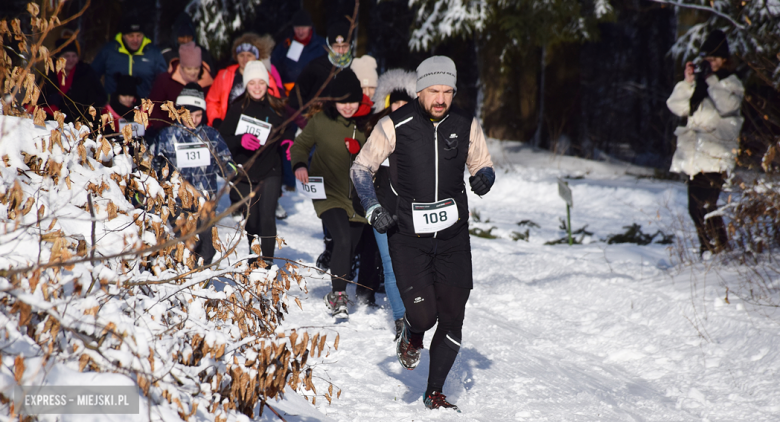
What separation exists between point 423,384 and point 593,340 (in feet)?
6.11

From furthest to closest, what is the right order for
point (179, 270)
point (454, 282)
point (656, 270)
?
point (656, 270), point (454, 282), point (179, 270)

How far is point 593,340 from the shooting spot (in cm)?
570

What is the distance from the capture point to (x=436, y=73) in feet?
13.3

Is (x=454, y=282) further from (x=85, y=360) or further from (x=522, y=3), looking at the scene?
(x=522, y=3)

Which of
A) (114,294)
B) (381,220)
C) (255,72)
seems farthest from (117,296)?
(255,72)

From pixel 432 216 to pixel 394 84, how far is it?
174cm

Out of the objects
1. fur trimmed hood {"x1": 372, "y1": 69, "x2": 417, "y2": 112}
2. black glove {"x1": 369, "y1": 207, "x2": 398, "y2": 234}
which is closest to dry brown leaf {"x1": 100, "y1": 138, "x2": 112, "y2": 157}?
black glove {"x1": 369, "y1": 207, "x2": 398, "y2": 234}

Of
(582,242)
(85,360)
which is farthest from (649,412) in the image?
(582,242)

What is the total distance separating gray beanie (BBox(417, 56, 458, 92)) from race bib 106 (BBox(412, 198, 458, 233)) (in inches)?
28.1

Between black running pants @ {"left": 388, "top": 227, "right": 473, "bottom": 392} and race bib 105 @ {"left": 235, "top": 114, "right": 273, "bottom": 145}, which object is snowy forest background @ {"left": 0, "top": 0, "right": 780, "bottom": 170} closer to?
race bib 105 @ {"left": 235, "top": 114, "right": 273, "bottom": 145}

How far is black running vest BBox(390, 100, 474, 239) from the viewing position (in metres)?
4.07

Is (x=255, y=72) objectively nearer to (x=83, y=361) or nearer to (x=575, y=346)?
(x=575, y=346)

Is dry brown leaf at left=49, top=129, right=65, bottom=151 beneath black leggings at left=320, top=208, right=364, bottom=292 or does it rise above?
above

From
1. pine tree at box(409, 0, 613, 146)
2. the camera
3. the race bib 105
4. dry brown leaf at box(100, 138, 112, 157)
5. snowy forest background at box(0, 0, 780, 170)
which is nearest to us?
dry brown leaf at box(100, 138, 112, 157)
